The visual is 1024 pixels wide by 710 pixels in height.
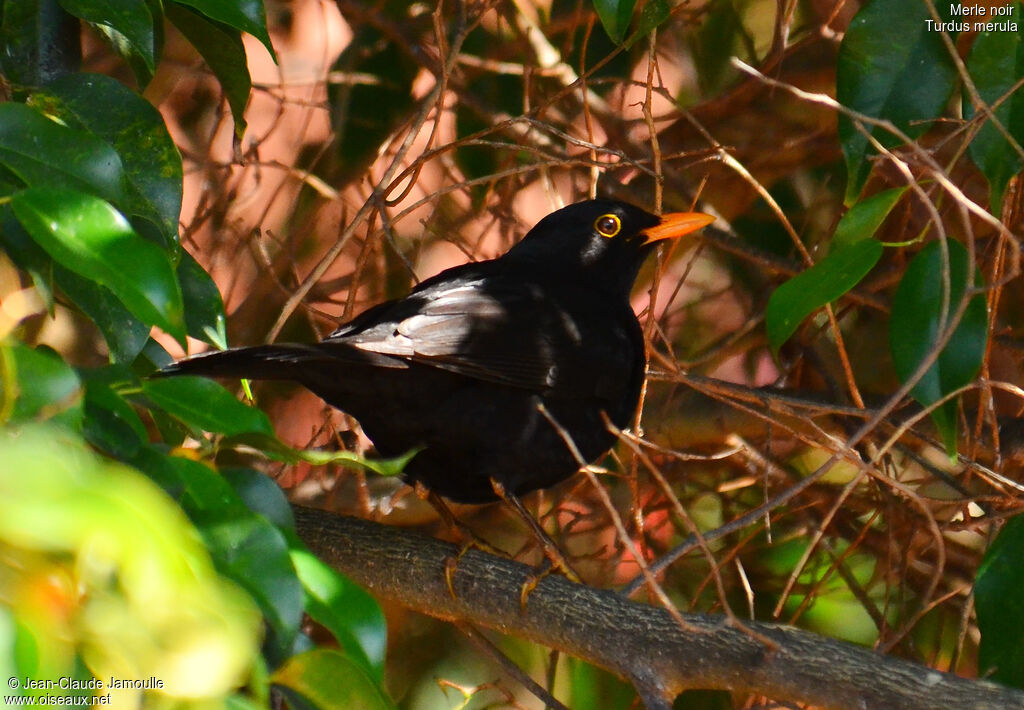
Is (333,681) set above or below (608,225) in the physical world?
below

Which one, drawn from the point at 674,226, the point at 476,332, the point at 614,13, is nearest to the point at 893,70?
the point at 614,13

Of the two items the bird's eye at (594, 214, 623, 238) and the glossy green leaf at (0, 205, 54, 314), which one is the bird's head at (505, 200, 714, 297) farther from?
the glossy green leaf at (0, 205, 54, 314)

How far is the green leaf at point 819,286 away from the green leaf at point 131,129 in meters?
1.37

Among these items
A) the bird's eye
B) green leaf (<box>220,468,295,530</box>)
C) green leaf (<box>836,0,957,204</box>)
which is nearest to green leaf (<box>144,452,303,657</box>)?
green leaf (<box>220,468,295,530</box>)

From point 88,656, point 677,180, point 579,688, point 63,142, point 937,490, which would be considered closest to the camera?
point 88,656

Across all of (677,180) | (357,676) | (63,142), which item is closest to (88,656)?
(357,676)

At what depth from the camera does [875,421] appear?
2.23 m

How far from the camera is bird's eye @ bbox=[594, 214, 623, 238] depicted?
3.97m

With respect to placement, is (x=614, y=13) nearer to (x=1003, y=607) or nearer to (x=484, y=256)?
(x=1003, y=607)

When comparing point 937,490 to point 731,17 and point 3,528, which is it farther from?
point 3,528

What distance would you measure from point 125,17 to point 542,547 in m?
1.71

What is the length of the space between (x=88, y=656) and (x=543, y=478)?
2468 millimetres

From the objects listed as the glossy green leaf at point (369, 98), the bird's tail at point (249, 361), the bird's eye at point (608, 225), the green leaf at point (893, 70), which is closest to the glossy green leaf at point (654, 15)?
the green leaf at point (893, 70)

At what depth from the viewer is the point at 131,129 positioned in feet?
7.57
